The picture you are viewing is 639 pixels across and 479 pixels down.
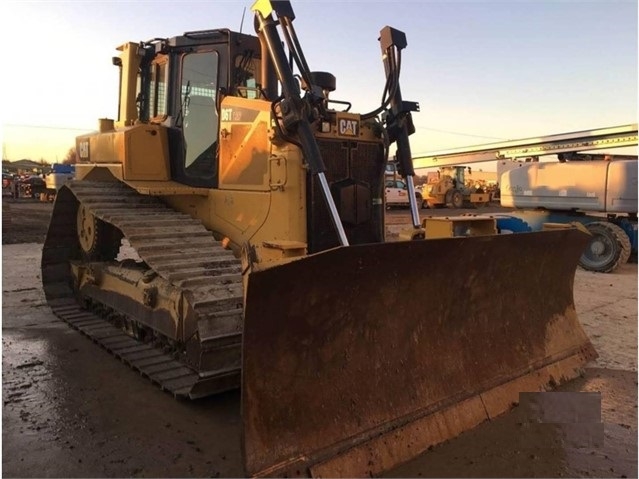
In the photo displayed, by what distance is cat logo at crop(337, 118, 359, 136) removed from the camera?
5121 mm

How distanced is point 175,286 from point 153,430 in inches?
46.0

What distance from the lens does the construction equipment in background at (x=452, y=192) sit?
105ft

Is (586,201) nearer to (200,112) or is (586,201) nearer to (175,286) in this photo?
(200,112)

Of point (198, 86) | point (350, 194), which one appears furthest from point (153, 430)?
point (198, 86)

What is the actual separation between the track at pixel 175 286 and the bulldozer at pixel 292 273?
0.02 metres

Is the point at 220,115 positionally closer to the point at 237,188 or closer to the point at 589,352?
the point at 237,188

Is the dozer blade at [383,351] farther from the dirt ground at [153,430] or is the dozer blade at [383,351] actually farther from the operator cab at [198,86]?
the operator cab at [198,86]

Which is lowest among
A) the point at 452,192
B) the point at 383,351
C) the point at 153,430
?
the point at 153,430

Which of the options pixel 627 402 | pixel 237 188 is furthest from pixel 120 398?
pixel 627 402

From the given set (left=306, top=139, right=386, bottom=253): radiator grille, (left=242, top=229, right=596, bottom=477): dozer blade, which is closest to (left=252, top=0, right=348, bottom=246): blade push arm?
(left=306, top=139, right=386, bottom=253): radiator grille

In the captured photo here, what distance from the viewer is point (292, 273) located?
3.15 metres

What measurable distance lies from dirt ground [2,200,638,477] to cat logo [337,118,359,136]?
256cm

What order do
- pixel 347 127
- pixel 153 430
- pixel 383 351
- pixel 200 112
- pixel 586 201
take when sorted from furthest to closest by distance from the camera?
pixel 586 201 < pixel 200 112 < pixel 347 127 < pixel 153 430 < pixel 383 351

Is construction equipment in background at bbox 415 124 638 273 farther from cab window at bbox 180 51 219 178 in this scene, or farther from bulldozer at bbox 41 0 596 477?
cab window at bbox 180 51 219 178
